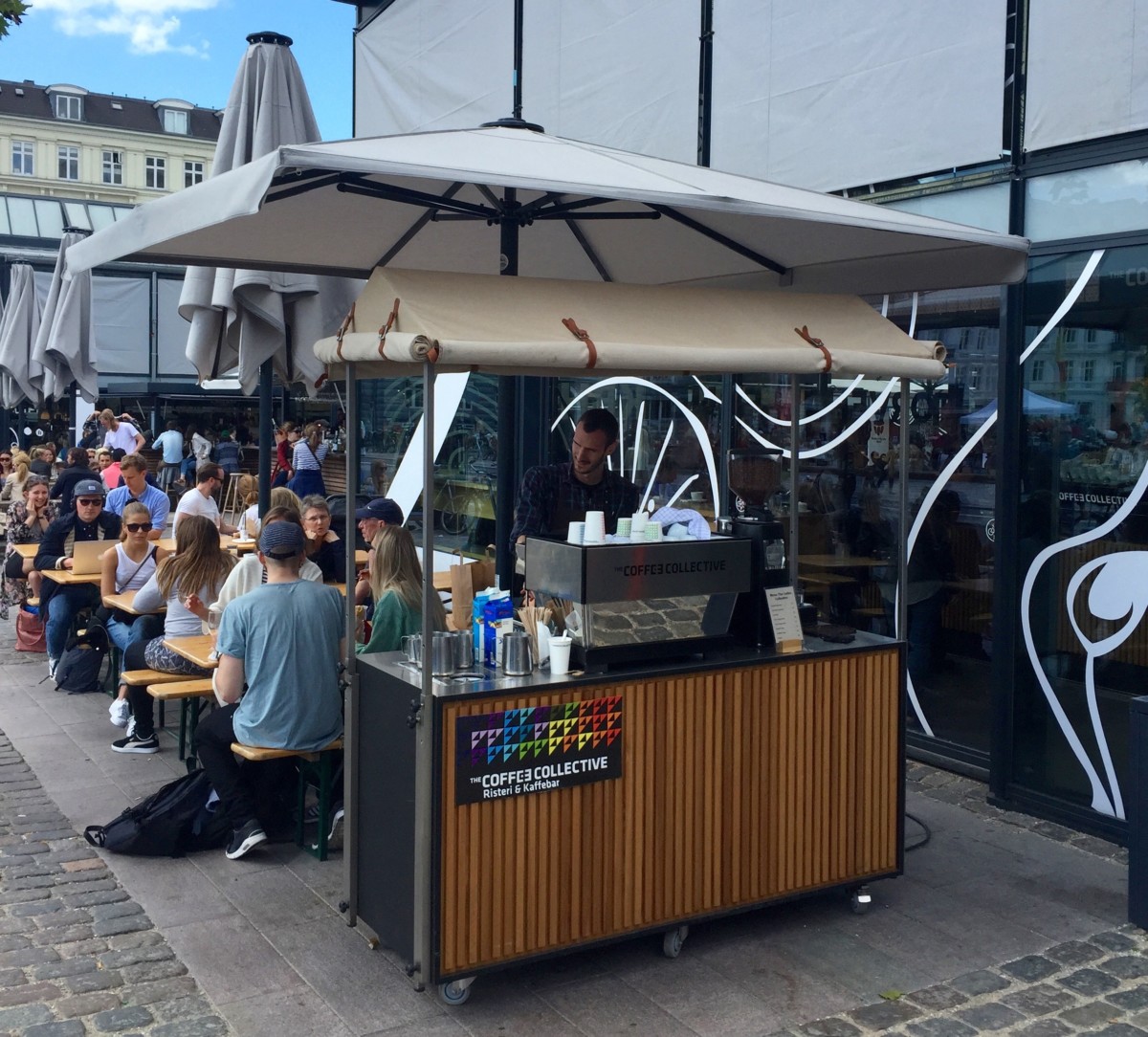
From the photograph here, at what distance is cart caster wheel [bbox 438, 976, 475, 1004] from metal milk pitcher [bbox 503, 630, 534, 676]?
971mm

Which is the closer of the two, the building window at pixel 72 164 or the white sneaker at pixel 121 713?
the white sneaker at pixel 121 713

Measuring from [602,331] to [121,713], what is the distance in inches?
185

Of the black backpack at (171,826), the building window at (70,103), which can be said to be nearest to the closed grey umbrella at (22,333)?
the black backpack at (171,826)

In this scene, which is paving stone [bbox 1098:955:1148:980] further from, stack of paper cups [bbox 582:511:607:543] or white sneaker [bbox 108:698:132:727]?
white sneaker [bbox 108:698:132:727]

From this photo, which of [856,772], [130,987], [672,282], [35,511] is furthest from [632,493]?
[35,511]

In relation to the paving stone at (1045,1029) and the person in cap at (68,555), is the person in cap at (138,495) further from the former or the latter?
the paving stone at (1045,1029)

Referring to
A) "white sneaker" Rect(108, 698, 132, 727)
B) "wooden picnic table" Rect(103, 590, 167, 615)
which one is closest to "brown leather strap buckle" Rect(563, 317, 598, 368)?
"wooden picnic table" Rect(103, 590, 167, 615)

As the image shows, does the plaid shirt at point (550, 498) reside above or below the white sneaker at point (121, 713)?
above

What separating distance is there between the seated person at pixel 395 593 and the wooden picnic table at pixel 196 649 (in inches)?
46.6

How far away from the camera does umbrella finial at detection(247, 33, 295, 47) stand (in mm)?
6840

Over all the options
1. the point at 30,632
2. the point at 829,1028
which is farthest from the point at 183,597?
the point at 829,1028

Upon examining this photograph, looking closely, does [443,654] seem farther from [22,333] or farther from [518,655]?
[22,333]

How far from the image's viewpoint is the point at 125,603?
7418 millimetres

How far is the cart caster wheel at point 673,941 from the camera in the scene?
4.24m
